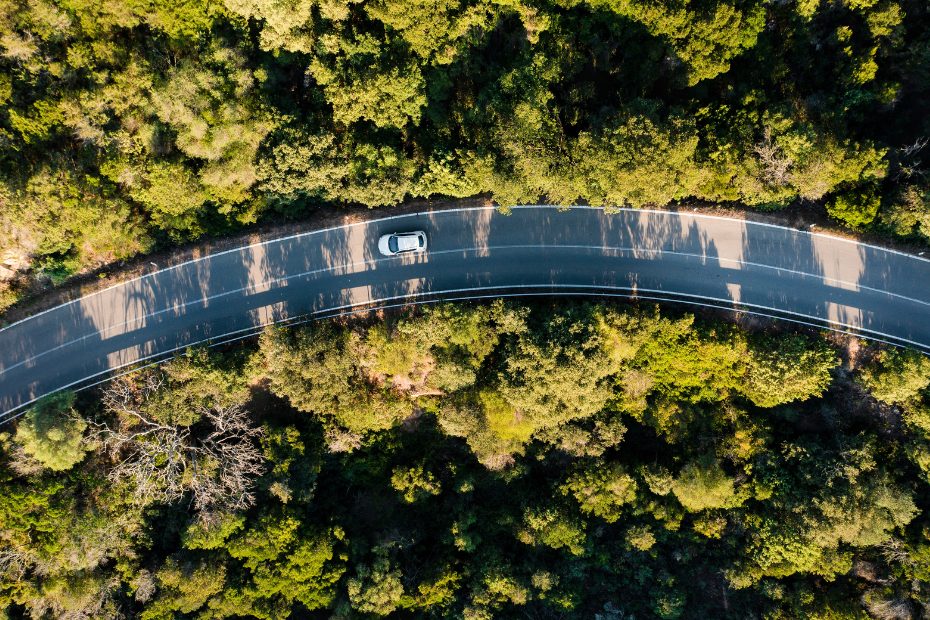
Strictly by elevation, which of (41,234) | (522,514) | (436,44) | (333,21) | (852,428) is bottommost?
(522,514)

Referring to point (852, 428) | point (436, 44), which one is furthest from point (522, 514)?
point (436, 44)

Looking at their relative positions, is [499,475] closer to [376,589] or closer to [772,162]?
[376,589]

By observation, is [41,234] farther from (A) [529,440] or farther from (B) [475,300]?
(A) [529,440]

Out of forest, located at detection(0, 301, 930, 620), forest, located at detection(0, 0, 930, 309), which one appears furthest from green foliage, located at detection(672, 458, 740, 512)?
forest, located at detection(0, 0, 930, 309)

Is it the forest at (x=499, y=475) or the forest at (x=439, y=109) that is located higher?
the forest at (x=439, y=109)

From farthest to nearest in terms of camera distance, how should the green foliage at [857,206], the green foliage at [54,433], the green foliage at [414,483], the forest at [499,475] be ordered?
the green foliage at [414,483] < the forest at [499,475] < the green foliage at [857,206] < the green foliage at [54,433]

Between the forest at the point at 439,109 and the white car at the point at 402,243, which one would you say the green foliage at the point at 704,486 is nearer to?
the forest at the point at 439,109

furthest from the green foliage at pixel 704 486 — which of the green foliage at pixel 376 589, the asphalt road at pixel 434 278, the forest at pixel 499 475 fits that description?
the green foliage at pixel 376 589
